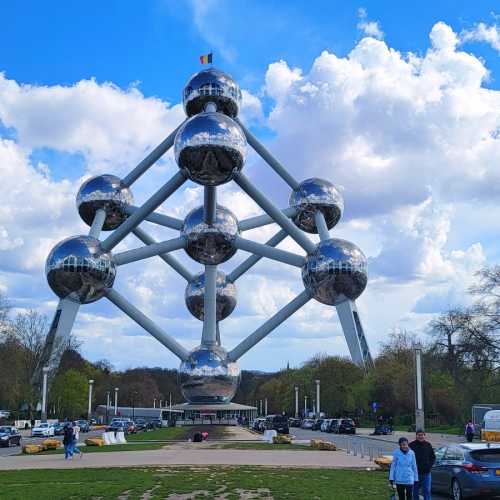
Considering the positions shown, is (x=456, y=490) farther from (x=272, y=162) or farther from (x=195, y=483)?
(x=272, y=162)

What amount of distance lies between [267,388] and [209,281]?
81617mm

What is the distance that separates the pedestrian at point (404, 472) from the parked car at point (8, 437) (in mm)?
24964

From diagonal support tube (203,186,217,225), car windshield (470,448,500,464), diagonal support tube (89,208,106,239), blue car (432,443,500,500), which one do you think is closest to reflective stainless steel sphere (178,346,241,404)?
diagonal support tube (203,186,217,225)

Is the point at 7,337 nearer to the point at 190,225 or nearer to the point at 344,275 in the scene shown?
the point at 190,225

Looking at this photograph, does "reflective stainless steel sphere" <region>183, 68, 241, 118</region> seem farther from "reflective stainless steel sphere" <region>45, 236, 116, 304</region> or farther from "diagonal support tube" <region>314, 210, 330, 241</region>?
"reflective stainless steel sphere" <region>45, 236, 116, 304</region>

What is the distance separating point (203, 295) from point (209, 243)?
316cm

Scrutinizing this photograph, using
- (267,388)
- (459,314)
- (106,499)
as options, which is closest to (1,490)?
(106,499)

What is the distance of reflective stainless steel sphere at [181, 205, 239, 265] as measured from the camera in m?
22.5

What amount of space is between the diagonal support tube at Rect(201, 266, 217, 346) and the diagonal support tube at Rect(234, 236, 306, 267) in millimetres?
1851

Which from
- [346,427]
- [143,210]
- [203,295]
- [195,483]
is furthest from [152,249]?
[346,427]

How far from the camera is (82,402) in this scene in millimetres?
69312

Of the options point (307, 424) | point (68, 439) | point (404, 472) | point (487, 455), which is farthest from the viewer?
point (307, 424)

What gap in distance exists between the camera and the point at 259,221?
→ 25.5 meters

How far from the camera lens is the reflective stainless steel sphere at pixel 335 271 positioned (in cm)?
2105
